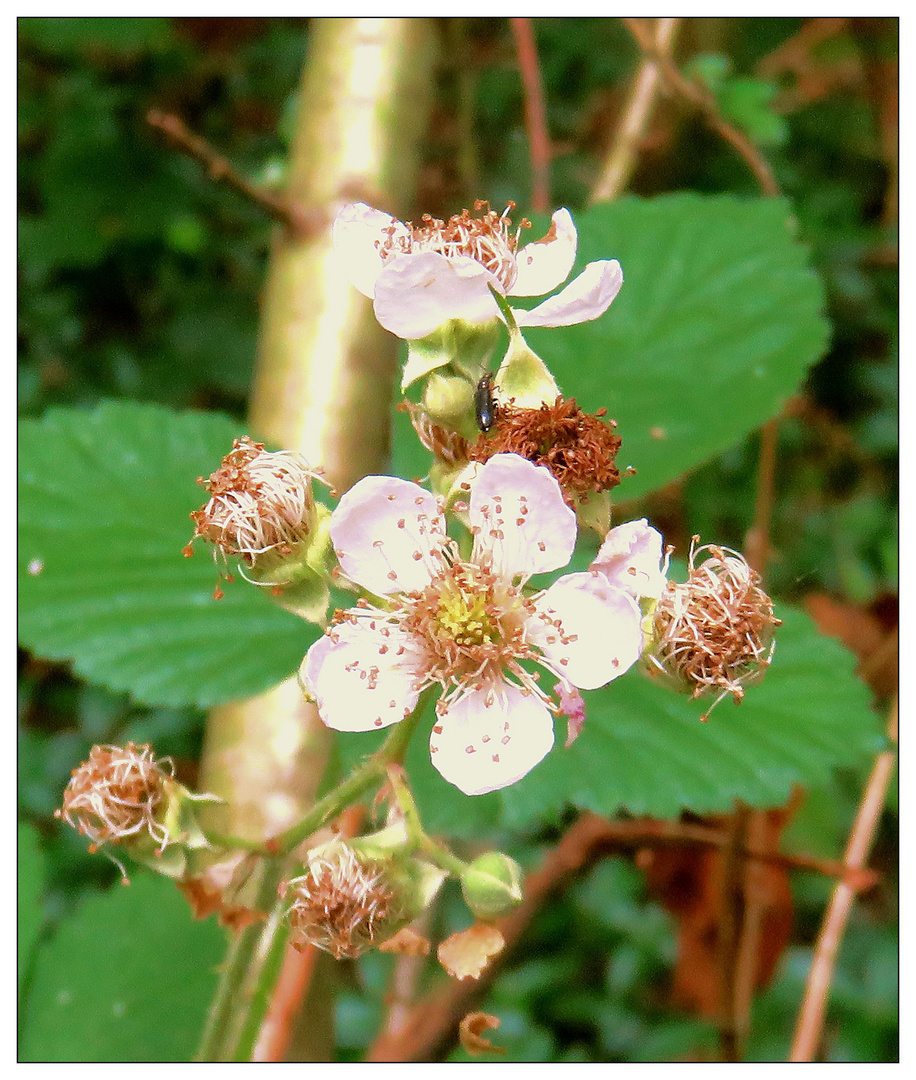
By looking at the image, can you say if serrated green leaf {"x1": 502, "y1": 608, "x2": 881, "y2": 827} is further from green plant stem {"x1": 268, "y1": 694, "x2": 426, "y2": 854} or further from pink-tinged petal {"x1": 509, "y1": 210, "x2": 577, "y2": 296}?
pink-tinged petal {"x1": 509, "y1": 210, "x2": 577, "y2": 296}

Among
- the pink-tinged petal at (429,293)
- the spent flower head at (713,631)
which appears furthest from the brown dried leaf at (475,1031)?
the pink-tinged petal at (429,293)

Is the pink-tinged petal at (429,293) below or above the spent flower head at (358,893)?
above

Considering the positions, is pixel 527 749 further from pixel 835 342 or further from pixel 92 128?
pixel 92 128

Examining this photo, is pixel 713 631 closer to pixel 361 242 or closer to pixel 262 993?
pixel 361 242

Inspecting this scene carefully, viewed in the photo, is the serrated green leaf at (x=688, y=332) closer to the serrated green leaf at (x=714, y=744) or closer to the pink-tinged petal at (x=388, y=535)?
the serrated green leaf at (x=714, y=744)

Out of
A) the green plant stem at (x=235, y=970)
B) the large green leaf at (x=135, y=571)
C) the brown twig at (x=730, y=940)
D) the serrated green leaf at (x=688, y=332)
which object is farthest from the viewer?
the brown twig at (x=730, y=940)
